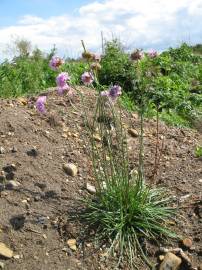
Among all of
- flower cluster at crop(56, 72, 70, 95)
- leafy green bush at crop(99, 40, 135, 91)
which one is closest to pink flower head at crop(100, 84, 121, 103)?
flower cluster at crop(56, 72, 70, 95)

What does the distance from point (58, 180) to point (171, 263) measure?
117 cm

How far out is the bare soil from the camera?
3.68 metres

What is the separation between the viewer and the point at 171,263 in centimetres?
366

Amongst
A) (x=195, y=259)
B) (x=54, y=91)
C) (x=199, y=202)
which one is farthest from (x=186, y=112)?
(x=195, y=259)

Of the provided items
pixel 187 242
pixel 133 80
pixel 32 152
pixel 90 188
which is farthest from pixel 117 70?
pixel 187 242

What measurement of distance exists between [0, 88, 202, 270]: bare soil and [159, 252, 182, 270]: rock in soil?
10cm

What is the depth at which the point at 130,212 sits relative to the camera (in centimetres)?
389

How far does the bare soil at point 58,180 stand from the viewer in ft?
12.1

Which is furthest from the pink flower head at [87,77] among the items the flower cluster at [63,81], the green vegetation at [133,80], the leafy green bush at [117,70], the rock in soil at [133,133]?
the leafy green bush at [117,70]

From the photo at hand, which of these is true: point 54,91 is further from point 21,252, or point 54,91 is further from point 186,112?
point 21,252

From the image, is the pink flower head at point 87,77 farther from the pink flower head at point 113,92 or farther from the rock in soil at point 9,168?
the rock in soil at point 9,168

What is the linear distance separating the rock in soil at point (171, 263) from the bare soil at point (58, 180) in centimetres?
10

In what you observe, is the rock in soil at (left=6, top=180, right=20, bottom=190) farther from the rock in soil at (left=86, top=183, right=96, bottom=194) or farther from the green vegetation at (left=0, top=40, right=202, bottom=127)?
the green vegetation at (left=0, top=40, right=202, bottom=127)

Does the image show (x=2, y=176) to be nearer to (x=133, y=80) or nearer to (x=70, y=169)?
(x=70, y=169)
